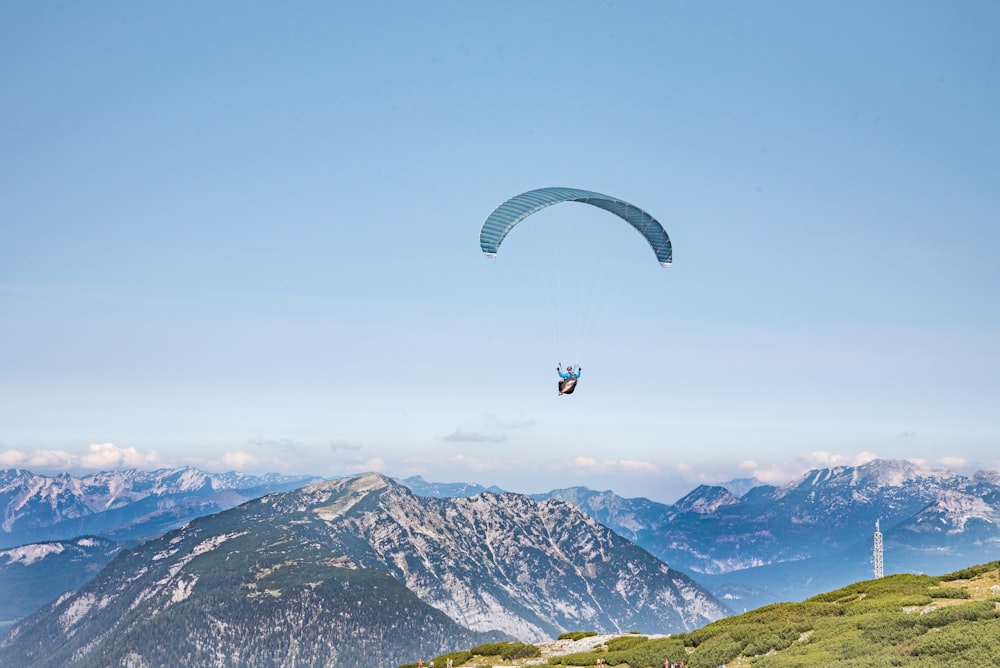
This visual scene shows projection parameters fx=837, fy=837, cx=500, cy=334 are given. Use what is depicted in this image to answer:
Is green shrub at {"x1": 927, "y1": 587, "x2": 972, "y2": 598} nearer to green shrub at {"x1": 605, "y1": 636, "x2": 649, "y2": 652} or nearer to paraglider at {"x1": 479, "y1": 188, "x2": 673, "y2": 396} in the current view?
green shrub at {"x1": 605, "y1": 636, "x2": 649, "y2": 652}

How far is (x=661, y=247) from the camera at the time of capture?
290 ft

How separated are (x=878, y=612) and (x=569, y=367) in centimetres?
3621

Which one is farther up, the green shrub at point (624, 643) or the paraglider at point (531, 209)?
the paraglider at point (531, 209)

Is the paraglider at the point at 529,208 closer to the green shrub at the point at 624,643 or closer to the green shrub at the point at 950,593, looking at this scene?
the green shrub at the point at 624,643

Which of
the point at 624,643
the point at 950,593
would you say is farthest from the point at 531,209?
the point at 950,593

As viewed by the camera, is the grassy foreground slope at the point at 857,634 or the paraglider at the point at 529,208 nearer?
the grassy foreground slope at the point at 857,634

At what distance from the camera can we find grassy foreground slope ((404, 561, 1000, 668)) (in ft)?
127

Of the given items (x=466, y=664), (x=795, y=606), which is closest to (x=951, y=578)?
(x=795, y=606)

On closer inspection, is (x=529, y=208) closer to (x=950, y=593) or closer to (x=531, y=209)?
(x=531, y=209)

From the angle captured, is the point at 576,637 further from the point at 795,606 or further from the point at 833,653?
the point at 833,653

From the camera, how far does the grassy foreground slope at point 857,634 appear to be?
38594 mm

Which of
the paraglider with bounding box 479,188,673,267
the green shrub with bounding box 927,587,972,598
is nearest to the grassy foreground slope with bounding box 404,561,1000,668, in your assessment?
the green shrub with bounding box 927,587,972,598

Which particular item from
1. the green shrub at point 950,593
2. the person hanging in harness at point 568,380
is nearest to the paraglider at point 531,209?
the person hanging in harness at point 568,380

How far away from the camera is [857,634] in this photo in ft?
146
